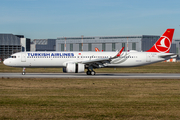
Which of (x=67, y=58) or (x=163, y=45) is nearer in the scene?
(x=67, y=58)

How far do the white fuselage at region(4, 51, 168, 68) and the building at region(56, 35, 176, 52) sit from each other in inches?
4030

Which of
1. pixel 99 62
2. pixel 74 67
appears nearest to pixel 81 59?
pixel 99 62

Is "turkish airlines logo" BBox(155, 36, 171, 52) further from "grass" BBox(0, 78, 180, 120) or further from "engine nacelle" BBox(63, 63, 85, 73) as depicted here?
"grass" BBox(0, 78, 180, 120)

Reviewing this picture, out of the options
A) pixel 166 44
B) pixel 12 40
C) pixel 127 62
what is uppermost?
pixel 12 40

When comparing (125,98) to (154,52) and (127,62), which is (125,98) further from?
(154,52)

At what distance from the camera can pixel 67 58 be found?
38250 mm

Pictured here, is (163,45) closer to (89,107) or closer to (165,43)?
(165,43)

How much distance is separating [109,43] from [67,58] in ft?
377

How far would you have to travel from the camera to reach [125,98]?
16656mm

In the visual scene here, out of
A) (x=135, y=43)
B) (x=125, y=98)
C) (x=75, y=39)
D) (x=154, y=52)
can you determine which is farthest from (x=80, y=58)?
(x=75, y=39)

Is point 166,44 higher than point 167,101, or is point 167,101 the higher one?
point 166,44

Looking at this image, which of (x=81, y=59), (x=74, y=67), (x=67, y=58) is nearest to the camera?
(x=74, y=67)

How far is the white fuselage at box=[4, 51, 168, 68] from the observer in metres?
37.7

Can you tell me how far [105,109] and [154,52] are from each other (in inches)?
1183
